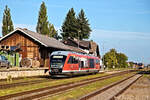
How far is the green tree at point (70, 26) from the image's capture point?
323 feet

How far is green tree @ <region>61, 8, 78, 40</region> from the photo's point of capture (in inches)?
3880

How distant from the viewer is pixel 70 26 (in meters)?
99.6

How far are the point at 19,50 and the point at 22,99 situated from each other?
3125 centimetres

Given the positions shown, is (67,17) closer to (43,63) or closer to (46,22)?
(46,22)

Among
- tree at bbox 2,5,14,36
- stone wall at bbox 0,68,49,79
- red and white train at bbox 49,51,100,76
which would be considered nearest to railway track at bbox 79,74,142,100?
red and white train at bbox 49,51,100,76

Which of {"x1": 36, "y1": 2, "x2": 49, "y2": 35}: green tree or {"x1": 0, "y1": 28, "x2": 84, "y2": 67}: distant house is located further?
{"x1": 36, "y1": 2, "x2": 49, "y2": 35}: green tree

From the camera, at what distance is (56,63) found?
2511 cm

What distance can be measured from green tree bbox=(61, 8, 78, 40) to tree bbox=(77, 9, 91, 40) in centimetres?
227

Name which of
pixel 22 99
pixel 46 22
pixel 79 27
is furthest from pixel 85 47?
pixel 22 99

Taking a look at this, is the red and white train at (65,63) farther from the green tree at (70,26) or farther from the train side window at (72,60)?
the green tree at (70,26)

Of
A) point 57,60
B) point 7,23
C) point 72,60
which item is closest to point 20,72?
point 57,60

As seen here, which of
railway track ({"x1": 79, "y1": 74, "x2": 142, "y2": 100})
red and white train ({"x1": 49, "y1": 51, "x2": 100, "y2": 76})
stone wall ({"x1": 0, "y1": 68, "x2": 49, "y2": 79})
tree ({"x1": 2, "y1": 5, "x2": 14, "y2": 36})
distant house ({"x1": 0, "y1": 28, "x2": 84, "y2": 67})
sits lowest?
railway track ({"x1": 79, "y1": 74, "x2": 142, "y2": 100})

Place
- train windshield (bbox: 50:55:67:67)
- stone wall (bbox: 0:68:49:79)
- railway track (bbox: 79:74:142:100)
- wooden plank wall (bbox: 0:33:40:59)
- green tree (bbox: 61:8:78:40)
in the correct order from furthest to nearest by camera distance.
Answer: green tree (bbox: 61:8:78:40) → wooden plank wall (bbox: 0:33:40:59) → train windshield (bbox: 50:55:67:67) → stone wall (bbox: 0:68:49:79) → railway track (bbox: 79:74:142:100)

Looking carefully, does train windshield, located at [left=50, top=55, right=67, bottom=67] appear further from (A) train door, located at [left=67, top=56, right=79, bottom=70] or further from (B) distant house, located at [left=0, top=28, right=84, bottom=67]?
(B) distant house, located at [left=0, top=28, right=84, bottom=67]
